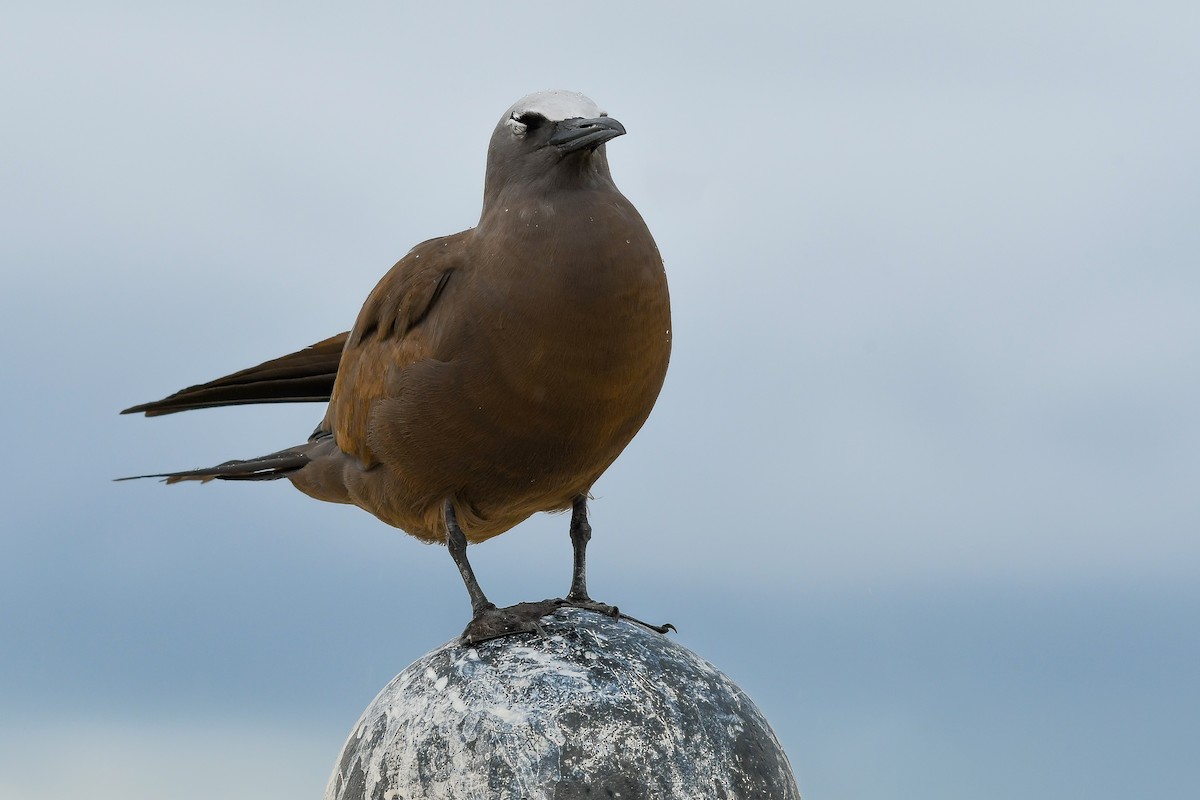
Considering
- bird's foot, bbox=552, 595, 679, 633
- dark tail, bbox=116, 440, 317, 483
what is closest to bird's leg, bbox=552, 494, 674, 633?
bird's foot, bbox=552, 595, 679, 633

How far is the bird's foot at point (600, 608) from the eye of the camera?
7121 mm

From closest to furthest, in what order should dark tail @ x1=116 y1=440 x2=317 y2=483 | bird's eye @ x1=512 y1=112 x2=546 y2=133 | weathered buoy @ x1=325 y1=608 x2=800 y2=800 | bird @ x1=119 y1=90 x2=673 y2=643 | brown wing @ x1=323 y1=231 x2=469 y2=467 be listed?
weathered buoy @ x1=325 y1=608 x2=800 y2=800 → bird @ x1=119 y1=90 x2=673 y2=643 → bird's eye @ x1=512 y1=112 x2=546 y2=133 → brown wing @ x1=323 y1=231 x2=469 y2=467 → dark tail @ x1=116 y1=440 x2=317 y2=483

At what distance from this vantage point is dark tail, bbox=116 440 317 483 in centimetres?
795

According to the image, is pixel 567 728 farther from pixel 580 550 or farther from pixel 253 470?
pixel 253 470

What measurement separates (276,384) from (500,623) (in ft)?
7.20

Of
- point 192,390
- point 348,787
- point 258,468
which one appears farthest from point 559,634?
point 192,390

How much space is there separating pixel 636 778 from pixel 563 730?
0.38 m

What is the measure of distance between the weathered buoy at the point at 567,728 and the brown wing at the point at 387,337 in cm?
125

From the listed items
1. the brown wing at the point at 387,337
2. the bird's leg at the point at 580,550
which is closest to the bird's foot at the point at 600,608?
the bird's leg at the point at 580,550

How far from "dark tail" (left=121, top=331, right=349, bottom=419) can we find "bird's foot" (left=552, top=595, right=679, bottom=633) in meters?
1.93

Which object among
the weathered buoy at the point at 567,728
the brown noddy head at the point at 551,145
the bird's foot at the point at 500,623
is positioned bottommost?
the weathered buoy at the point at 567,728

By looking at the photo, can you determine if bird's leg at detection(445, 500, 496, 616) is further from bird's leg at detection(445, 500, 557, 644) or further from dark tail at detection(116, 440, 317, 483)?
dark tail at detection(116, 440, 317, 483)

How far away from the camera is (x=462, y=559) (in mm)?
6973

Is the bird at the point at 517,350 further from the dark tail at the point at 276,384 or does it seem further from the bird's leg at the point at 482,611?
the dark tail at the point at 276,384
